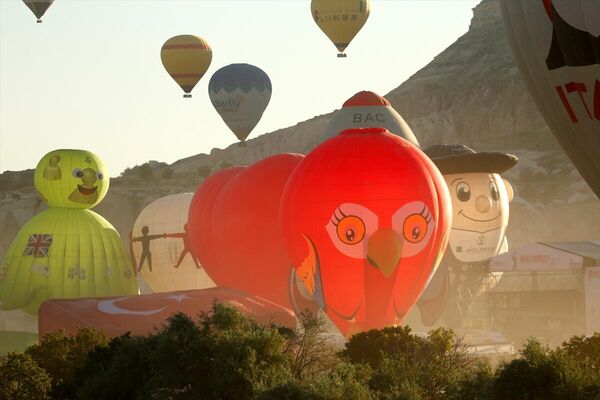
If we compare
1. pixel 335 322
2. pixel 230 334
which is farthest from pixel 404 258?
pixel 230 334

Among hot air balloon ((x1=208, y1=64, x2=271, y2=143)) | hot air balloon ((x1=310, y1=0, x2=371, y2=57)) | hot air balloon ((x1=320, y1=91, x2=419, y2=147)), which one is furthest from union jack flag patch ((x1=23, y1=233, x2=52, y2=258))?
hot air balloon ((x1=208, y1=64, x2=271, y2=143))

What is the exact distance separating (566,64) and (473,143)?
12573 cm

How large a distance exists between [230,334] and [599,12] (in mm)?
9595

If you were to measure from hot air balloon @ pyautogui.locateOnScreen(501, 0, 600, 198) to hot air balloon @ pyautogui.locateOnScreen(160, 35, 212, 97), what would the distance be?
1749 inches

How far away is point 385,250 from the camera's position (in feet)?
140

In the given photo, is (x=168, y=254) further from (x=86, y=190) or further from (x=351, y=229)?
(x=351, y=229)

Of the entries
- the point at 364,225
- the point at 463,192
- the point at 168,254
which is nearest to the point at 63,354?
the point at 364,225

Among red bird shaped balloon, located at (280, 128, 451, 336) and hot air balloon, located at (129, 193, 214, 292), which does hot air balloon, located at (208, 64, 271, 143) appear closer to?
hot air balloon, located at (129, 193, 214, 292)

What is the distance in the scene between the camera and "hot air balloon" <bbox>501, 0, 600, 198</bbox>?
86.9 ft

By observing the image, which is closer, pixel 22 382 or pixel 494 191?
pixel 22 382

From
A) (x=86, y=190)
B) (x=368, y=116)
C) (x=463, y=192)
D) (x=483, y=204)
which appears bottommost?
(x=483, y=204)

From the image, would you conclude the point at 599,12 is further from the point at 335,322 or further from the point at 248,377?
the point at 335,322

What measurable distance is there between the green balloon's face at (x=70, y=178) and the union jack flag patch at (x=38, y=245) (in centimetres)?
141

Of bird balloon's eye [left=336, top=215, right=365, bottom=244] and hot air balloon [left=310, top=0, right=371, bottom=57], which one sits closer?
bird balloon's eye [left=336, top=215, right=365, bottom=244]
